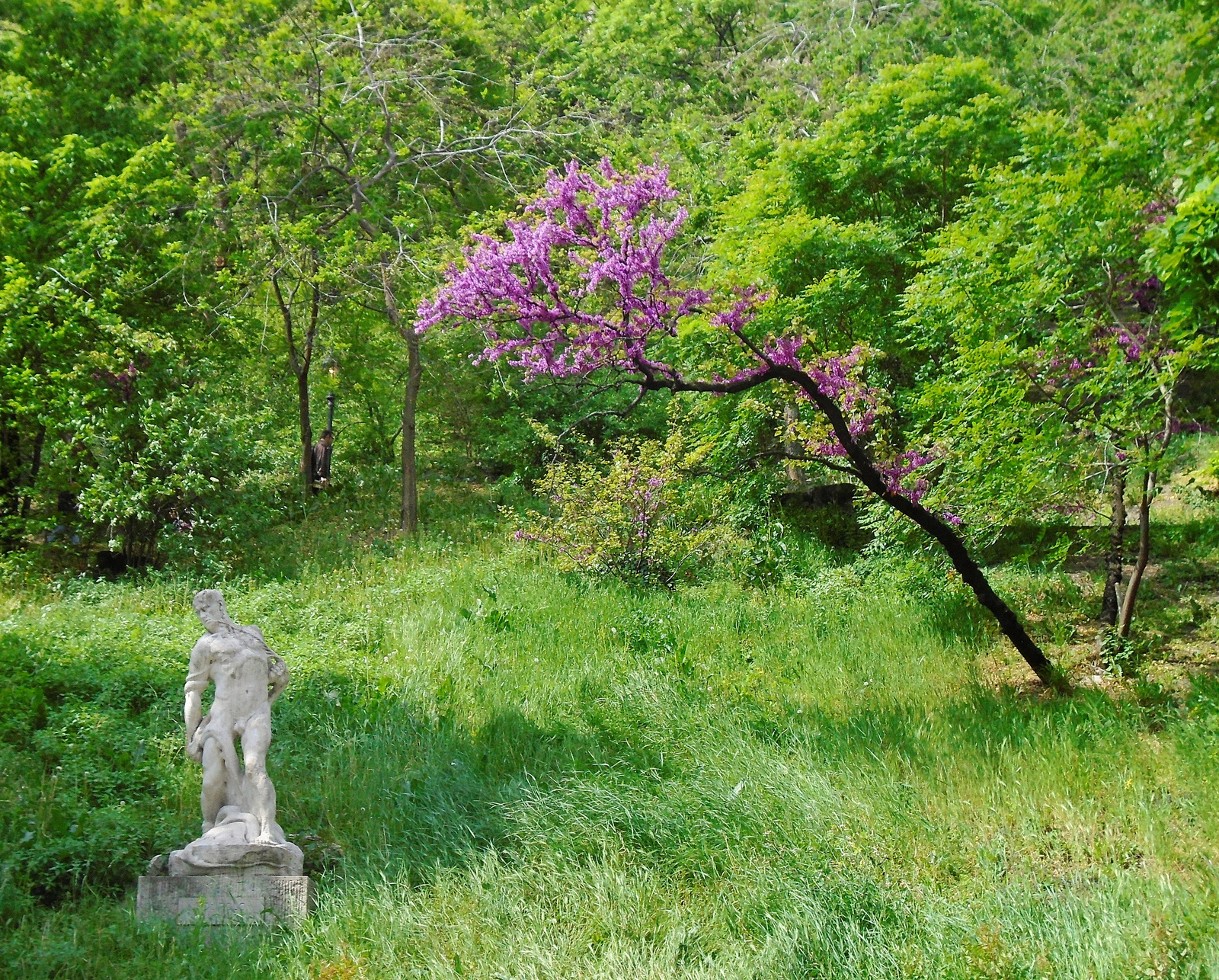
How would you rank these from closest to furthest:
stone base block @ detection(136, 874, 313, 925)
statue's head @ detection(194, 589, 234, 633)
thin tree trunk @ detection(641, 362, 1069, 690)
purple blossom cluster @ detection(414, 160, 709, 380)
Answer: stone base block @ detection(136, 874, 313, 925) → statue's head @ detection(194, 589, 234, 633) → purple blossom cluster @ detection(414, 160, 709, 380) → thin tree trunk @ detection(641, 362, 1069, 690)

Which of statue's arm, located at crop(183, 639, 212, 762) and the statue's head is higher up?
the statue's head

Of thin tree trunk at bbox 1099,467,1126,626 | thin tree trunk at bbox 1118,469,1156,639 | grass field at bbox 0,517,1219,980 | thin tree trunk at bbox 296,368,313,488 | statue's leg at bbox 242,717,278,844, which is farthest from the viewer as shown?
thin tree trunk at bbox 296,368,313,488

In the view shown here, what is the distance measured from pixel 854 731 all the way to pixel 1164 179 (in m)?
4.57

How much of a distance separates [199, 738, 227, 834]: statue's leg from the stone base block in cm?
39

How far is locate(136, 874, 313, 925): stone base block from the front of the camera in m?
5.25

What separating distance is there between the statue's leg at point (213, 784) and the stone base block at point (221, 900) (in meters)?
0.39

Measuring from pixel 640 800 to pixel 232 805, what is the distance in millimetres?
2378

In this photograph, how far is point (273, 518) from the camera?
1345cm

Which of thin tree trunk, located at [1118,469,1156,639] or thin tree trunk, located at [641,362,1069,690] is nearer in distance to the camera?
thin tree trunk, located at [641,362,1069,690]

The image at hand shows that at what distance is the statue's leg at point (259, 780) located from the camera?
5621 mm

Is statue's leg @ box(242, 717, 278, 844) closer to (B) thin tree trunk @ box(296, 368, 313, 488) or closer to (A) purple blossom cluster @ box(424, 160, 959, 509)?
(A) purple blossom cluster @ box(424, 160, 959, 509)

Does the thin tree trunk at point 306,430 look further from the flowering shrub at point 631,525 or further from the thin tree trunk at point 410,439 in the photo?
the flowering shrub at point 631,525

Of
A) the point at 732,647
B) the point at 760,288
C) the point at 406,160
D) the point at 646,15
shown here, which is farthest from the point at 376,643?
the point at 646,15

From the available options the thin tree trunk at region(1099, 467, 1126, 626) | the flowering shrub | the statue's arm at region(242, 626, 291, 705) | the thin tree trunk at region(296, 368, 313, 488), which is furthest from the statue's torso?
the thin tree trunk at region(296, 368, 313, 488)
